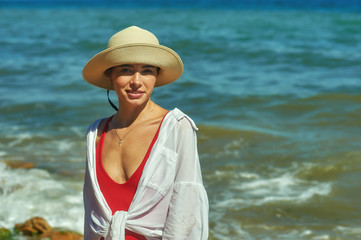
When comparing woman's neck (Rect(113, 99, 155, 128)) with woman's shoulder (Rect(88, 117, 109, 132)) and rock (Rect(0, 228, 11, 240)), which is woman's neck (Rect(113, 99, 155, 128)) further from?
rock (Rect(0, 228, 11, 240))

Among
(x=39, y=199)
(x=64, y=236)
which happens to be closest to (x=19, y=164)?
(x=39, y=199)

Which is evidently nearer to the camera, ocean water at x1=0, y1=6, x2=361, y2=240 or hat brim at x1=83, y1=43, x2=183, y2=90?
hat brim at x1=83, y1=43, x2=183, y2=90

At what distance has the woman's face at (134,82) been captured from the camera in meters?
2.28

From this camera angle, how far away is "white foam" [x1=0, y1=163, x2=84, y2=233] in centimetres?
562

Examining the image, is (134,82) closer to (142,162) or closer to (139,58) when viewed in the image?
(139,58)

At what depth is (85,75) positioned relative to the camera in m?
2.48

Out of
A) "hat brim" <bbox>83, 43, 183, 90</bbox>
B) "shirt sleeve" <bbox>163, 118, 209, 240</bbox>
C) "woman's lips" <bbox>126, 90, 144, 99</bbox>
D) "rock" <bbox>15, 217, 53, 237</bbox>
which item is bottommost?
"shirt sleeve" <bbox>163, 118, 209, 240</bbox>

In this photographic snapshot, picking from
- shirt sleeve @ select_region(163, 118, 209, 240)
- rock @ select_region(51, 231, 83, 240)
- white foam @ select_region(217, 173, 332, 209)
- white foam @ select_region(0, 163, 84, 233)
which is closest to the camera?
shirt sleeve @ select_region(163, 118, 209, 240)

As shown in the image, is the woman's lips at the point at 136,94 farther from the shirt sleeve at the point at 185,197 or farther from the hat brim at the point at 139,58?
the shirt sleeve at the point at 185,197

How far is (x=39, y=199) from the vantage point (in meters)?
6.18

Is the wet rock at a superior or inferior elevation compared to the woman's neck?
inferior

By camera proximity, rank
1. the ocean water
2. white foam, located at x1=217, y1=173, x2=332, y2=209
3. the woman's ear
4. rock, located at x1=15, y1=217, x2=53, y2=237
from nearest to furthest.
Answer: the woman's ear → rock, located at x1=15, y1=217, x2=53, y2=237 → the ocean water → white foam, located at x1=217, y1=173, x2=332, y2=209

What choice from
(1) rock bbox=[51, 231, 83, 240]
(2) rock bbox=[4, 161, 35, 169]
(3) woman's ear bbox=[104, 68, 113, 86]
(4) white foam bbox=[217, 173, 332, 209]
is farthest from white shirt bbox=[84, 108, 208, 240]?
(2) rock bbox=[4, 161, 35, 169]

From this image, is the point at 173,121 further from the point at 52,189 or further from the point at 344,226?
the point at 52,189
